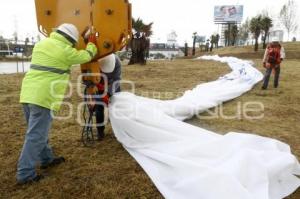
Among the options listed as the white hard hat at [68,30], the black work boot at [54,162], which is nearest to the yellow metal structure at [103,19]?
the white hard hat at [68,30]

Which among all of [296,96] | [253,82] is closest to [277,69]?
[253,82]

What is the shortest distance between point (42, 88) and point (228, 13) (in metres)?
60.7

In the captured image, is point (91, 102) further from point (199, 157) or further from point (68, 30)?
point (199, 157)

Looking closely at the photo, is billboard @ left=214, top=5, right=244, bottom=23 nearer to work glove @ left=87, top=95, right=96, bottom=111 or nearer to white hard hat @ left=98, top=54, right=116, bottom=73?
white hard hat @ left=98, top=54, right=116, bottom=73

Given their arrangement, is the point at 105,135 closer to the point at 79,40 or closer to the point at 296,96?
the point at 79,40

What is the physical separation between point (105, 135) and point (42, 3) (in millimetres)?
1936

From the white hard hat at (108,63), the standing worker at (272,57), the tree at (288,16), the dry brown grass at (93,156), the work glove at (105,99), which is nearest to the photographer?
the dry brown grass at (93,156)

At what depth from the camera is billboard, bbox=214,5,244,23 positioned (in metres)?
58.7

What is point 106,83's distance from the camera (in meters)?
4.21

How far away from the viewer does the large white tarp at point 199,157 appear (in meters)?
2.75

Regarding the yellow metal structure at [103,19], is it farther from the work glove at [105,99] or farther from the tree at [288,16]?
the tree at [288,16]

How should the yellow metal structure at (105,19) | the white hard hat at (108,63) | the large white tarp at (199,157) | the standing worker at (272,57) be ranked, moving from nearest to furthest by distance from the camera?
the large white tarp at (199,157), the yellow metal structure at (105,19), the white hard hat at (108,63), the standing worker at (272,57)

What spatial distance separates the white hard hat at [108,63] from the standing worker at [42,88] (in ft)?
2.17

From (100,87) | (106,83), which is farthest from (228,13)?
(100,87)
